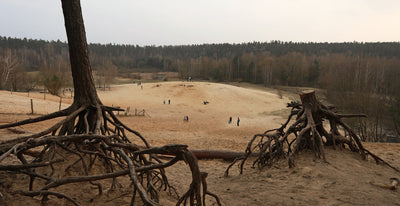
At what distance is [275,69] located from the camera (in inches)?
2982

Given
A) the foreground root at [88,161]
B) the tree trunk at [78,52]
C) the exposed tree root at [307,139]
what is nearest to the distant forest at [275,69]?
the exposed tree root at [307,139]

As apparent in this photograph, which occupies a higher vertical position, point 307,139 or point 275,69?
point 275,69

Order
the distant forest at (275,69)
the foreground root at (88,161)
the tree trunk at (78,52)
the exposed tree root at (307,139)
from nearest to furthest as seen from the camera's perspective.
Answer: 1. the foreground root at (88,161)
2. the tree trunk at (78,52)
3. the exposed tree root at (307,139)
4. the distant forest at (275,69)

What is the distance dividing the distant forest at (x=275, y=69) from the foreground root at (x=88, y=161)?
712 inches

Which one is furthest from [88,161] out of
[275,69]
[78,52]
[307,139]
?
[275,69]

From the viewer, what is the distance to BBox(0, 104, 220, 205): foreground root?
2.54 metres

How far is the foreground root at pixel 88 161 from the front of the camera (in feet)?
8.32

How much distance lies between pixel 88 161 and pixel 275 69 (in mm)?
76052

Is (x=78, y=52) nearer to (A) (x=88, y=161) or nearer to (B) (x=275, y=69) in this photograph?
(A) (x=88, y=161)

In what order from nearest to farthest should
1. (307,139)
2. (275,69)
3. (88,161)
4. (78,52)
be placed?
(88,161) < (78,52) < (307,139) < (275,69)

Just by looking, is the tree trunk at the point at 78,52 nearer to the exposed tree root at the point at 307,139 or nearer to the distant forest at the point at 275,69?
the exposed tree root at the point at 307,139

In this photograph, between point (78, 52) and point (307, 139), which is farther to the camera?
point (307, 139)

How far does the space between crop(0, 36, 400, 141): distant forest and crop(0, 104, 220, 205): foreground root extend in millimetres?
18097

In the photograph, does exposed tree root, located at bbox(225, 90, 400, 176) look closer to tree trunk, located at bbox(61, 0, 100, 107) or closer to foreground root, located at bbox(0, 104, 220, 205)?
foreground root, located at bbox(0, 104, 220, 205)
